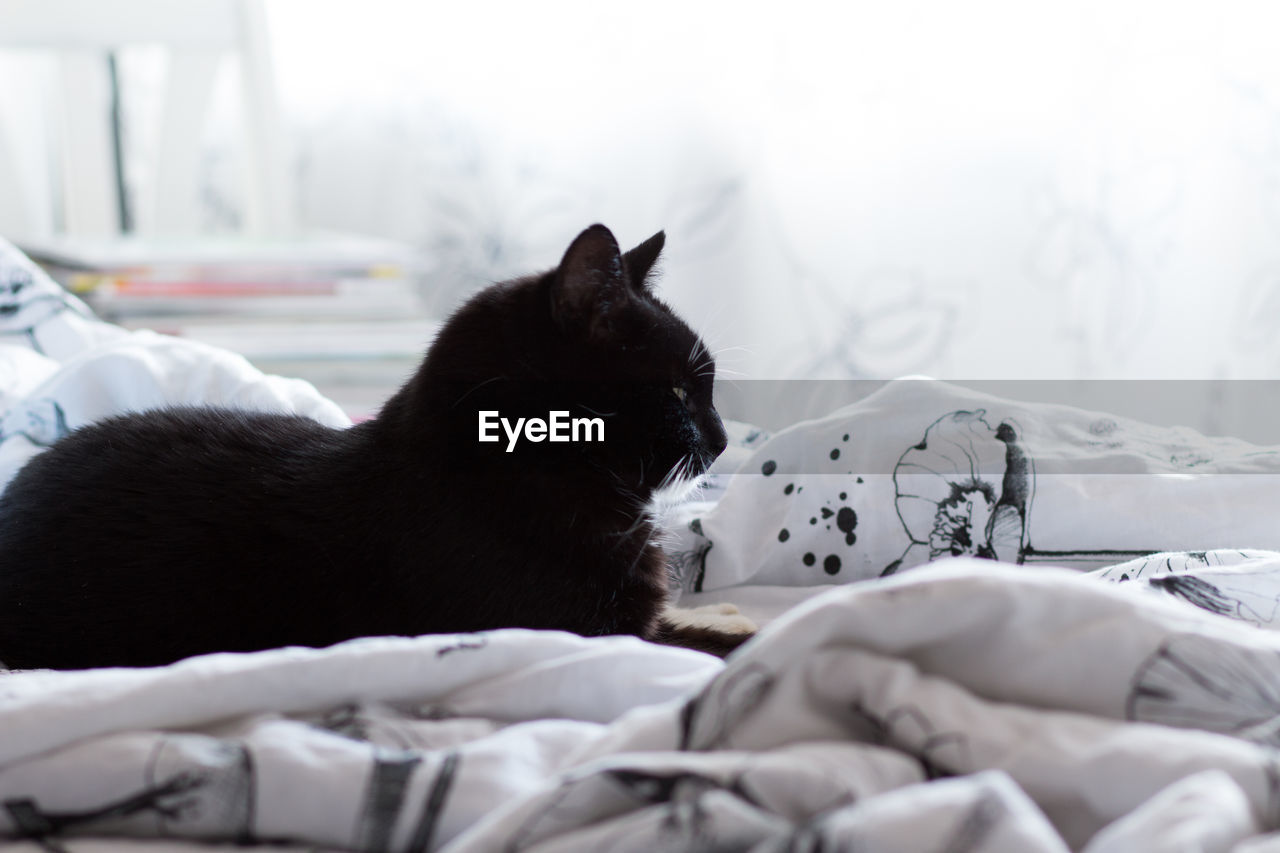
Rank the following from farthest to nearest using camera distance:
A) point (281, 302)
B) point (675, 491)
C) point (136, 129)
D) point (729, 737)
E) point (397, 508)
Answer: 1. point (136, 129)
2. point (281, 302)
3. point (675, 491)
4. point (397, 508)
5. point (729, 737)

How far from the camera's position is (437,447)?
0.75 metres

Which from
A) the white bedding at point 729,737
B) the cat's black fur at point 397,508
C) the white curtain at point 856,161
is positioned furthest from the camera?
the white curtain at point 856,161

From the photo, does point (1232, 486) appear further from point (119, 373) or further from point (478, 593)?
point (119, 373)

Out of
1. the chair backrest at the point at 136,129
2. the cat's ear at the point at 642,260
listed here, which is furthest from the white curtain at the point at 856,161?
the cat's ear at the point at 642,260

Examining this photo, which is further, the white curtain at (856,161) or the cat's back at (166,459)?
the white curtain at (856,161)

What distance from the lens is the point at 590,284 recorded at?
0.77m

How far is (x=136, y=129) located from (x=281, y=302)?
839mm

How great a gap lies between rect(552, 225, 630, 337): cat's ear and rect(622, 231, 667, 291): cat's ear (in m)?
0.09

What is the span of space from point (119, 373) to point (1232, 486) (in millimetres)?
884

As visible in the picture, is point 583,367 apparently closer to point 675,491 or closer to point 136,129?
point 675,491

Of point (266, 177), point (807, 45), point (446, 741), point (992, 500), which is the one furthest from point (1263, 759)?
point (266, 177)

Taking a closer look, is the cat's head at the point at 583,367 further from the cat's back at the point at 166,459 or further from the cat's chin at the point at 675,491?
the cat's back at the point at 166,459

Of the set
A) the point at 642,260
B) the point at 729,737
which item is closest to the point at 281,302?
the point at 642,260

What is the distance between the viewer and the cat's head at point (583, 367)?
0.77 meters
